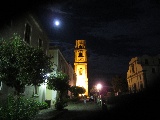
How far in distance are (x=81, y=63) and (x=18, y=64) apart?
6463 centimetres

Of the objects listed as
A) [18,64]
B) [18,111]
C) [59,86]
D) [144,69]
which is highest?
[144,69]

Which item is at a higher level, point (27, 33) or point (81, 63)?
point (81, 63)

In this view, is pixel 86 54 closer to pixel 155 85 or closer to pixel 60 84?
pixel 60 84

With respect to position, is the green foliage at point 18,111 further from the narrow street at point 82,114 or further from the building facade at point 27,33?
the narrow street at point 82,114

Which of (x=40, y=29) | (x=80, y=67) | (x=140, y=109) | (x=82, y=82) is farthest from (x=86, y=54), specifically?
(x=140, y=109)

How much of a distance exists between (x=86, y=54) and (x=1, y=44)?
6659cm

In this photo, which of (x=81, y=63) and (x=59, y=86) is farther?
(x=81, y=63)

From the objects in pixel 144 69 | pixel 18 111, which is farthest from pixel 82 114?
pixel 144 69

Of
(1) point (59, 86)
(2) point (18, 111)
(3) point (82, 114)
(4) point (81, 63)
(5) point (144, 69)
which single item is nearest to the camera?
(2) point (18, 111)

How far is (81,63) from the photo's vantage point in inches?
2948

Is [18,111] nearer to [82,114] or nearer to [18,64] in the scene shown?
[18,64]

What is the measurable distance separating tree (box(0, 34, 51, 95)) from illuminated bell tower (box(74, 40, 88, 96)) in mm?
61041

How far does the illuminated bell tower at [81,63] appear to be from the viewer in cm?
7264

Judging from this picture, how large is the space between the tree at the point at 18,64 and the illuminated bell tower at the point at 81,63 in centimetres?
6104
